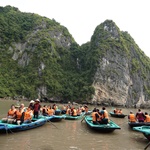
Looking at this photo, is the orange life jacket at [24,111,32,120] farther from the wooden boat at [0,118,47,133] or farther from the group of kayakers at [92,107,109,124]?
the group of kayakers at [92,107,109,124]

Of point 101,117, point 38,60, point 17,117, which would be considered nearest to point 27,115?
point 17,117

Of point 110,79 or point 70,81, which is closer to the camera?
point 110,79

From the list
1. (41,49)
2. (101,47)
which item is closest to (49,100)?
(41,49)

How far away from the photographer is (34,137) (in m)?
10.9

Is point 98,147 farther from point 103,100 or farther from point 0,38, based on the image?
point 0,38

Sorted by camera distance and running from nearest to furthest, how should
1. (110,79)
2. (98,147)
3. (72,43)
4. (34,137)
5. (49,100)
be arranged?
(98,147)
(34,137)
(49,100)
(110,79)
(72,43)

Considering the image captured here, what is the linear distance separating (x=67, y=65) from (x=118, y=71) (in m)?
19.7

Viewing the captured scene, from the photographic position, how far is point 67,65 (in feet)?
244

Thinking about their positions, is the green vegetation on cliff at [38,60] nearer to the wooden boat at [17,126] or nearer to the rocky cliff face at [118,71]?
the rocky cliff face at [118,71]

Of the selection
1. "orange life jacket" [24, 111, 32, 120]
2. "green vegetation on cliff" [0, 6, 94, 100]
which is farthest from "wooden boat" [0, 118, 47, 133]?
"green vegetation on cliff" [0, 6, 94, 100]

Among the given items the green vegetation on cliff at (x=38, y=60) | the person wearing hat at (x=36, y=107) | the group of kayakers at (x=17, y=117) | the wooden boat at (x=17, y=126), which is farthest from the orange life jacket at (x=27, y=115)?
the green vegetation on cliff at (x=38, y=60)

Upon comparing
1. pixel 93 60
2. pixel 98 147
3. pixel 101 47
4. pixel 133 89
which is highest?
pixel 101 47

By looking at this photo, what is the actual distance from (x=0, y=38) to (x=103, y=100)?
1523 inches

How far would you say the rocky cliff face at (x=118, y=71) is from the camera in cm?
6025
